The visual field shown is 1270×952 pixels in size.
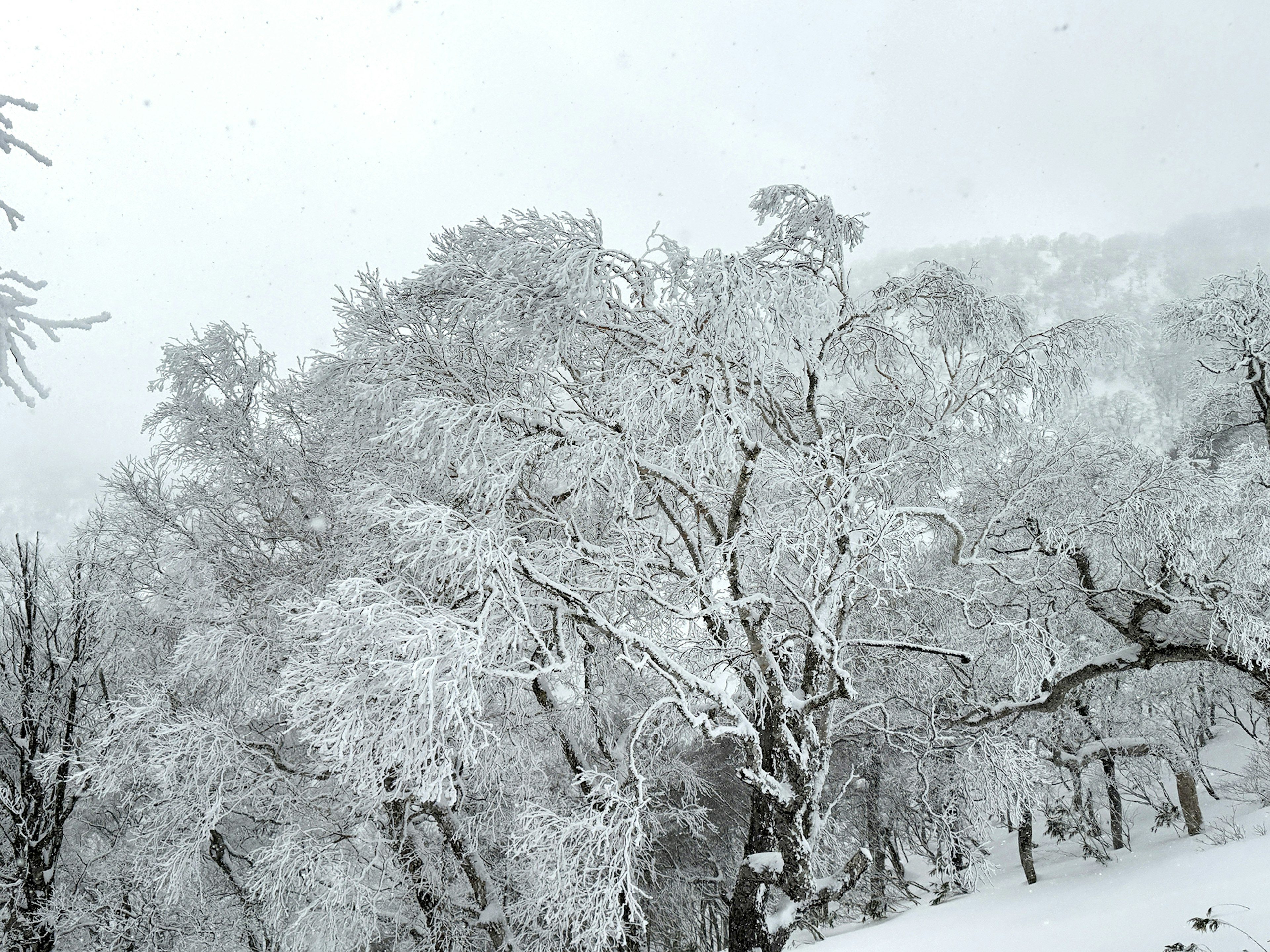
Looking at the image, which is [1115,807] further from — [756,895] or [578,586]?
→ [578,586]

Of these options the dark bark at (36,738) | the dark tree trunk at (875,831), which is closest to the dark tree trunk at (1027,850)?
the dark tree trunk at (875,831)

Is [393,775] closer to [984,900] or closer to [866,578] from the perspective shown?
[866,578]

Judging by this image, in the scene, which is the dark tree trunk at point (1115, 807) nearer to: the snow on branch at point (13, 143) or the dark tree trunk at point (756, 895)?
the dark tree trunk at point (756, 895)

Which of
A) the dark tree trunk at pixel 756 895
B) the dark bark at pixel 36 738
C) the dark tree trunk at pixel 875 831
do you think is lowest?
the dark tree trunk at pixel 875 831

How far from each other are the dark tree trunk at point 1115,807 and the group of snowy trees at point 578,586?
1.81 m

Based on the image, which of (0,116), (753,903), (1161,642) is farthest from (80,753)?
(1161,642)

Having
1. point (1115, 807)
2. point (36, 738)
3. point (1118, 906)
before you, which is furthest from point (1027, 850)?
point (36, 738)

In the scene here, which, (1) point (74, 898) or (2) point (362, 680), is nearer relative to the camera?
(2) point (362, 680)

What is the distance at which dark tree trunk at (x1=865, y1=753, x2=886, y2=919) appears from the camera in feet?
43.9

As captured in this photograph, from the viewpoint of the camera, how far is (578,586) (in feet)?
22.7

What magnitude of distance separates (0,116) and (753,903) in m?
6.84

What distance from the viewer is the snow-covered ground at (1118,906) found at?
20.2 feet

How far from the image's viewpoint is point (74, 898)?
8477 mm

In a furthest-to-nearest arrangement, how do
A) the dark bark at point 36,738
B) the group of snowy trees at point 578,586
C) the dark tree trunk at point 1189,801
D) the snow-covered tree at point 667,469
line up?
the dark tree trunk at point 1189,801 → the dark bark at point 36,738 → the group of snowy trees at point 578,586 → the snow-covered tree at point 667,469
